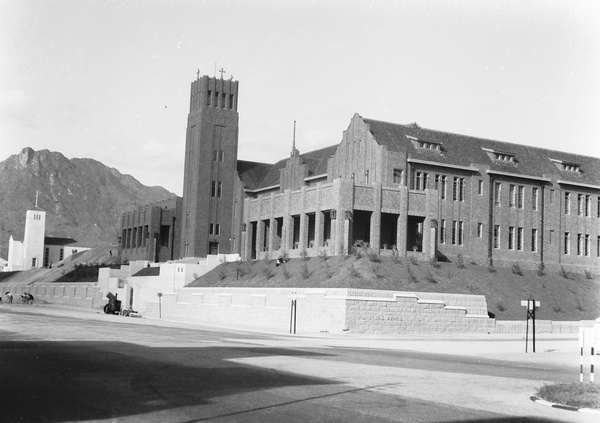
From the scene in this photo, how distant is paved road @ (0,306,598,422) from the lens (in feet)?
43.0

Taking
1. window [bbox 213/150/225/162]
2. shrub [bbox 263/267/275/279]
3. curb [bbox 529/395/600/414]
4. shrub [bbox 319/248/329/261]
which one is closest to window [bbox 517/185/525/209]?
shrub [bbox 319/248/329/261]

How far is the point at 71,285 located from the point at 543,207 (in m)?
51.3

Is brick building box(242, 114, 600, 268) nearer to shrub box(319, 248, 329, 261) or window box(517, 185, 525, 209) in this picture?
window box(517, 185, 525, 209)

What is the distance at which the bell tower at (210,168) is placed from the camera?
88.3 m

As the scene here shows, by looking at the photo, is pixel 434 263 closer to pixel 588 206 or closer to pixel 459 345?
pixel 459 345

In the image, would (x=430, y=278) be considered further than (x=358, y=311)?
Yes

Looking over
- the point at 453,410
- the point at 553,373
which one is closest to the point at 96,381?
the point at 453,410

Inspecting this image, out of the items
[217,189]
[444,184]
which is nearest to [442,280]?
[444,184]

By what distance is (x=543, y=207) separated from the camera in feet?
239

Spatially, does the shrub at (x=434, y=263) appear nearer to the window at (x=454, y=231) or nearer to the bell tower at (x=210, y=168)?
the window at (x=454, y=231)

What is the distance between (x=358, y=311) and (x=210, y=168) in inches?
1808

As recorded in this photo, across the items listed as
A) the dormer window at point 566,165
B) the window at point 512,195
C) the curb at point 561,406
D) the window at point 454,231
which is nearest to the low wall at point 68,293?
the window at point 454,231

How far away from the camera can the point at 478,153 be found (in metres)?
71.9

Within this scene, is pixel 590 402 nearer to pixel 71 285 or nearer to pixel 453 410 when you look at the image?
pixel 453 410
